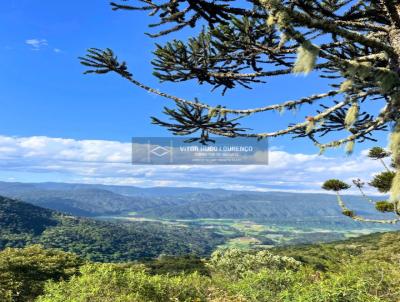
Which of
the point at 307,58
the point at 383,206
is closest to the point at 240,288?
the point at 383,206

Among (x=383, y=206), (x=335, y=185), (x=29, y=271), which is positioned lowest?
(x=29, y=271)

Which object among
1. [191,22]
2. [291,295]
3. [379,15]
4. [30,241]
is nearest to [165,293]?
[291,295]

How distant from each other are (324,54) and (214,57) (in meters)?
3.65

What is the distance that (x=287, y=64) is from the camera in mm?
8039

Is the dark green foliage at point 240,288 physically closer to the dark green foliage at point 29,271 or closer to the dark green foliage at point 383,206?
the dark green foliage at point 383,206

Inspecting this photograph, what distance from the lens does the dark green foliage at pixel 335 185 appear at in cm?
1929

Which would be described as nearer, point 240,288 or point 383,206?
point 240,288

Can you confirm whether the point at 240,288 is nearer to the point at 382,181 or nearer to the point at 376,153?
the point at 382,181

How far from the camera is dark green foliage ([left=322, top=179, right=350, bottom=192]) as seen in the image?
1929cm

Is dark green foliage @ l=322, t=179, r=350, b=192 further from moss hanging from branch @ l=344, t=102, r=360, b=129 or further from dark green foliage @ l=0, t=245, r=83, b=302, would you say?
dark green foliage @ l=0, t=245, r=83, b=302

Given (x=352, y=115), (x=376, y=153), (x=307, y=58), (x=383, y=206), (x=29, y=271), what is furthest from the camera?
(x=29, y=271)

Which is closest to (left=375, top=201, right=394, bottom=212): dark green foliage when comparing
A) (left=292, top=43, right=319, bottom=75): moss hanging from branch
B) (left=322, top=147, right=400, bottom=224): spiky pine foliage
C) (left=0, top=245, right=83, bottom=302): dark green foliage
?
(left=322, top=147, right=400, bottom=224): spiky pine foliage

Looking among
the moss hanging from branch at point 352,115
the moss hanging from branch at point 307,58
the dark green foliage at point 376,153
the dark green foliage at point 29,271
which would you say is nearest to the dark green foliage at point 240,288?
the dark green foliage at point 376,153

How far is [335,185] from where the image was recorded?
63.9 feet
